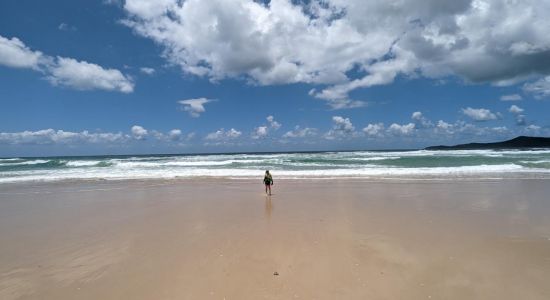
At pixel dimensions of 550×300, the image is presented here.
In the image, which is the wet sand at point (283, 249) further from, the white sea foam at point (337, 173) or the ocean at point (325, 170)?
the ocean at point (325, 170)

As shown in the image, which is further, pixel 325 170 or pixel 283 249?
pixel 325 170

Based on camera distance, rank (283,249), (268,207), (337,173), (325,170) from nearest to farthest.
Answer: (283,249), (268,207), (337,173), (325,170)

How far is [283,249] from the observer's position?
580cm

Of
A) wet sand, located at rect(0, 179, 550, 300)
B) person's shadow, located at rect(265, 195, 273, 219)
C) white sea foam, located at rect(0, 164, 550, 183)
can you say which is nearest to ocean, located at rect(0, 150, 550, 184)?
white sea foam, located at rect(0, 164, 550, 183)

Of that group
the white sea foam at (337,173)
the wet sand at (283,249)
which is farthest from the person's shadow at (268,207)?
the white sea foam at (337,173)

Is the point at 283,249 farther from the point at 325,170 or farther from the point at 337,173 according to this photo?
the point at 325,170

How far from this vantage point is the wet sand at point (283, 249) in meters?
4.30

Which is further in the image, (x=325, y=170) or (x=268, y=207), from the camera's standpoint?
(x=325, y=170)

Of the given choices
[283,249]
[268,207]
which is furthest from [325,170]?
[283,249]

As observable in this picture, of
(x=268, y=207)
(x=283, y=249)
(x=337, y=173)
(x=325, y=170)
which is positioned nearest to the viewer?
Result: (x=283, y=249)

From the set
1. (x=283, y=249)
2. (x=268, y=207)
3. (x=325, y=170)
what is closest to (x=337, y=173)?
(x=325, y=170)

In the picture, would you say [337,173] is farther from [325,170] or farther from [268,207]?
[268,207]

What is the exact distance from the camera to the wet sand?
430cm

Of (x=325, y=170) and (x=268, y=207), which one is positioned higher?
(x=325, y=170)
